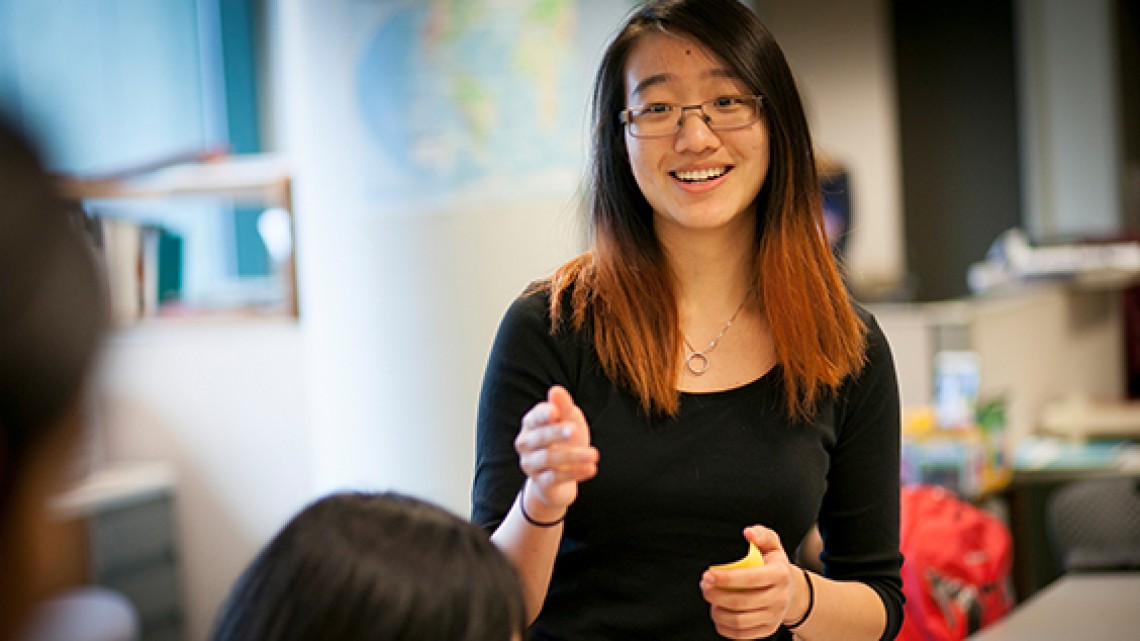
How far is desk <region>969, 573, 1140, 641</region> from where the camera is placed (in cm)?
229

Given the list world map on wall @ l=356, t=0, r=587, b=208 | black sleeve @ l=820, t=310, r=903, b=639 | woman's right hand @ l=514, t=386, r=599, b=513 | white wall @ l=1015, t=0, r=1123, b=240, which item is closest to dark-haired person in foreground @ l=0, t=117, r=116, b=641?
woman's right hand @ l=514, t=386, r=599, b=513

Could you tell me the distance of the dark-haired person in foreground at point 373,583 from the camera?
0.81 m

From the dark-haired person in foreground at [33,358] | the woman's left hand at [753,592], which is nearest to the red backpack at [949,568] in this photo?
the woman's left hand at [753,592]

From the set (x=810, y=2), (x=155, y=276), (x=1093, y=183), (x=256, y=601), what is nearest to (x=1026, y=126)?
(x=1093, y=183)

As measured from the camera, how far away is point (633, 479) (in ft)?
4.58

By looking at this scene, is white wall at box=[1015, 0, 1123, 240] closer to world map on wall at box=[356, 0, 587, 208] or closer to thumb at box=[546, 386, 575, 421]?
world map on wall at box=[356, 0, 587, 208]

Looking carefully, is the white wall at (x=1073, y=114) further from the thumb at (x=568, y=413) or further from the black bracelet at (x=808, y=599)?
the thumb at (x=568, y=413)

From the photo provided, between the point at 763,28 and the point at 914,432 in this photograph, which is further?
the point at 914,432

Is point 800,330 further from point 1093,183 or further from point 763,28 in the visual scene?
point 1093,183

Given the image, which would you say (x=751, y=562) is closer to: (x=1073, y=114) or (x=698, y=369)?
(x=698, y=369)

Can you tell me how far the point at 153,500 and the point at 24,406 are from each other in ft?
13.3

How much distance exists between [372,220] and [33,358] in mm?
2906

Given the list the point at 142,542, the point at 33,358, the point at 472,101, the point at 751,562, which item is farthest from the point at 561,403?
the point at 142,542

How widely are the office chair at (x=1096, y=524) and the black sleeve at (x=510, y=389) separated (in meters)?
2.18
